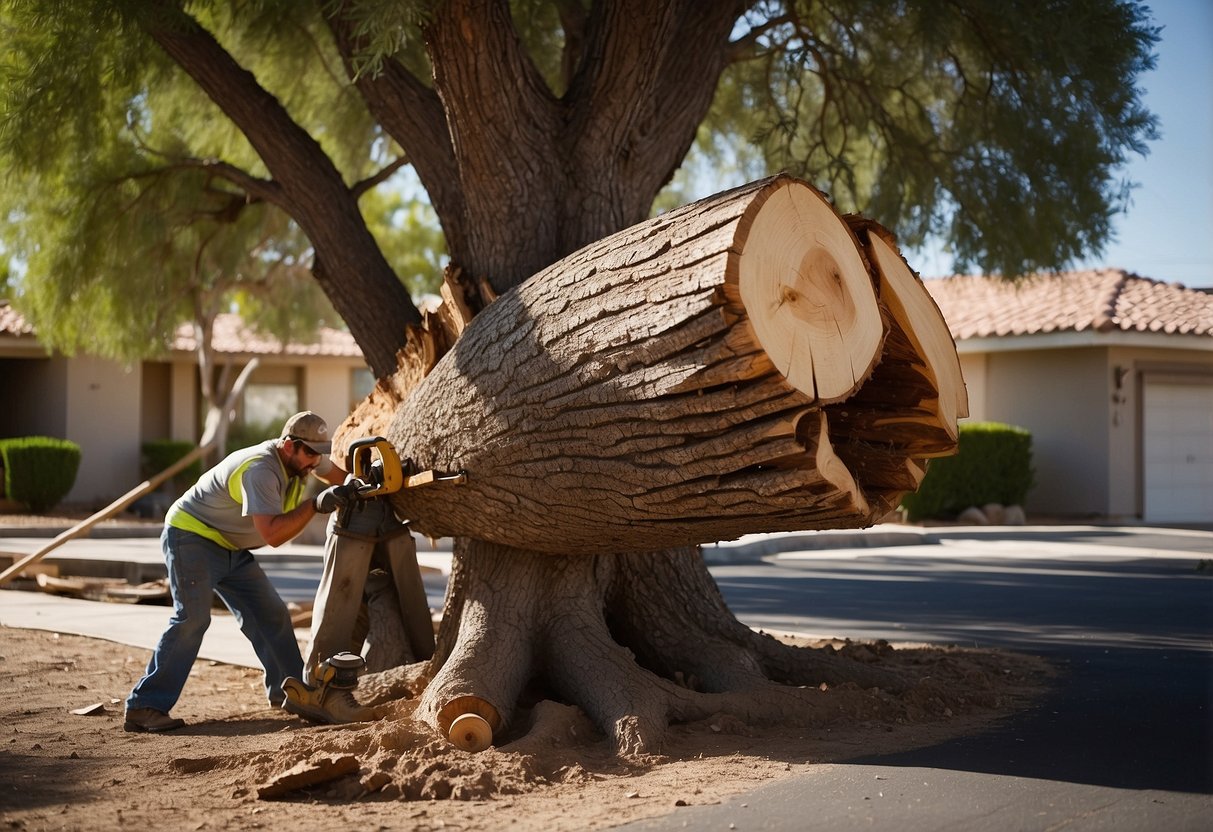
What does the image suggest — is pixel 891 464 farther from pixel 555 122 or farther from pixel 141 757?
pixel 141 757

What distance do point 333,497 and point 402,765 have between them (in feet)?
5.05

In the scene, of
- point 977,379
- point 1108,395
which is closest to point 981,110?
point 1108,395

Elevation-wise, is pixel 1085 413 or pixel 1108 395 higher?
pixel 1108 395

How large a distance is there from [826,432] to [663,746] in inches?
62.8

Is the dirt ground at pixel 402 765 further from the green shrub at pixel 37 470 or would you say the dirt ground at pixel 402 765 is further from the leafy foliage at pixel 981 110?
the green shrub at pixel 37 470

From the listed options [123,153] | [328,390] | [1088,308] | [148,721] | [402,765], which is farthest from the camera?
[328,390]

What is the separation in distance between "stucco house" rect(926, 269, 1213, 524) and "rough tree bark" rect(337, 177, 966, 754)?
1678cm

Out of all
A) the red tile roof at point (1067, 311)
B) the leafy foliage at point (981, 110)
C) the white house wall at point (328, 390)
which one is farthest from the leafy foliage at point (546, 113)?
the white house wall at point (328, 390)

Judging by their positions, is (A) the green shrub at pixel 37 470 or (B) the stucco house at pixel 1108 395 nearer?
(B) the stucco house at pixel 1108 395

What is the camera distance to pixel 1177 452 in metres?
22.5

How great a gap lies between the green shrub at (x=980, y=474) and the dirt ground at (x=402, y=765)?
15229 mm

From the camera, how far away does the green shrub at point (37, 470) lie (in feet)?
71.8

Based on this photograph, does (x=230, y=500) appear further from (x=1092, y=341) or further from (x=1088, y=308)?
(x=1088, y=308)

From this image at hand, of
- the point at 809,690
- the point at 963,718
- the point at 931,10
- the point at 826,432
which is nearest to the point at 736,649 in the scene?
the point at 809,690
